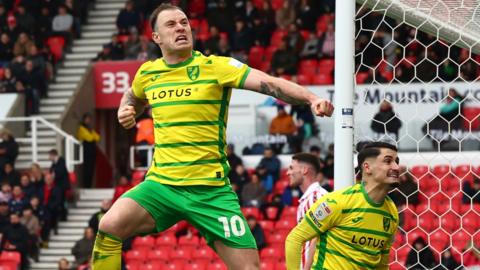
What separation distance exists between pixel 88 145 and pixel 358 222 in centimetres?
1321

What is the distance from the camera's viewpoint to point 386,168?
7344 mm

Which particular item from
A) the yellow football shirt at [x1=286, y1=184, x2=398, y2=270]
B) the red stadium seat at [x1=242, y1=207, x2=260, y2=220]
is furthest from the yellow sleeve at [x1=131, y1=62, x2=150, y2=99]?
the red stadium seat at [x1=242, y1=207, x2=260, y2=220]

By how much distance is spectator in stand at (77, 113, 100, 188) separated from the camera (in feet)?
65.7

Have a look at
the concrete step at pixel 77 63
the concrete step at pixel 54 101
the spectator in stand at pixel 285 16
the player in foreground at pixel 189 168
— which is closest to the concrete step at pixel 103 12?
the concrete step at pixel 77 63

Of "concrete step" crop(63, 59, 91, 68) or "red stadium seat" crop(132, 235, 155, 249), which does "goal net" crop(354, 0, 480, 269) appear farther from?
"concrete step" crop(63, 59, 91, 68)

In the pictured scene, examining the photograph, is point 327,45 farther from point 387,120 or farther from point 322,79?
point 387,120

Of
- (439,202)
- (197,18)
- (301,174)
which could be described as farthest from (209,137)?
(197,18)

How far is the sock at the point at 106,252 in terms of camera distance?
22.0 ft

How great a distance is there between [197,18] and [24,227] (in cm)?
547

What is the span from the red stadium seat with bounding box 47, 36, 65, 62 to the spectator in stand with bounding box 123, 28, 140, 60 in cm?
144

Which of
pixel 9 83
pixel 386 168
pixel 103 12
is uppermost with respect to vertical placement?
pixel 103 12

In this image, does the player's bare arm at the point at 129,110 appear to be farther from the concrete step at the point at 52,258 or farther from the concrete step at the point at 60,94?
the concrete step at the point at 60,94

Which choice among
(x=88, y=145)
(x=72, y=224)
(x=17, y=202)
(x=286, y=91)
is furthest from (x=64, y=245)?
(x=286, y=91)

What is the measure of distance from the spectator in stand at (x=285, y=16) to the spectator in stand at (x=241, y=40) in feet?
2.27
